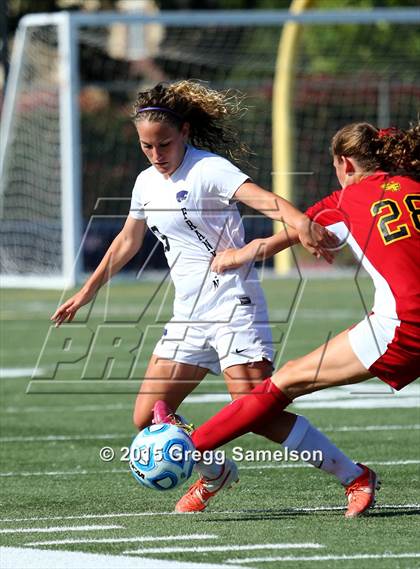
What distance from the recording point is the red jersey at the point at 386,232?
6.08 meters

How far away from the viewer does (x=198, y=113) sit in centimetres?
700

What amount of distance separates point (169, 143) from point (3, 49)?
1284 cm

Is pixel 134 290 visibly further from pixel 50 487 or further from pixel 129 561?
pixel 129 561

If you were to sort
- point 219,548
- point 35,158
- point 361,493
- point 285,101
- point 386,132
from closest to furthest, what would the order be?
point 219,548
point 386,132
point 361,493
point 35,158
point 285,101

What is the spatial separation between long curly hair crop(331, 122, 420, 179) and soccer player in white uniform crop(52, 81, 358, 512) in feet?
1.59

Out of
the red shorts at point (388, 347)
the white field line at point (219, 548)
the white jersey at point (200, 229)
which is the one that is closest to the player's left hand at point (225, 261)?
the white jersey at point (200, 229)

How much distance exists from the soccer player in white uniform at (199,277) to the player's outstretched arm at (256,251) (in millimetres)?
281

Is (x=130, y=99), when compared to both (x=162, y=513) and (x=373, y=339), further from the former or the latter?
(x=373, y=339)

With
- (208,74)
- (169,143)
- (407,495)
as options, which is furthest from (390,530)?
(208,74)

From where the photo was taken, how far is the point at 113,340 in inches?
658

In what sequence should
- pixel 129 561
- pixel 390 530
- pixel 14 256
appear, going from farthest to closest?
pixel 14 256
pixel 390 530
pixel 129 561

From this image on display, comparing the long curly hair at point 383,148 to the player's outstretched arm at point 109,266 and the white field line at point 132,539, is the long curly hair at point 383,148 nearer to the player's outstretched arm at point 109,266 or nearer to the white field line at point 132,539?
the player's outstretched arm at point 109,266

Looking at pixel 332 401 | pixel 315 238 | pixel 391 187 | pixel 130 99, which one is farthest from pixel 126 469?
pixel 130 99

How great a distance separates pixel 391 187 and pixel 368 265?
1.16ft
